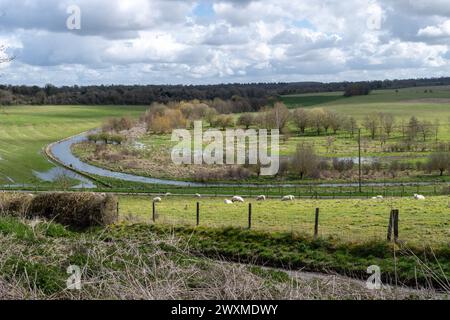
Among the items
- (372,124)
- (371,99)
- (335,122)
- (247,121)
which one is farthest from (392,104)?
(247,121)

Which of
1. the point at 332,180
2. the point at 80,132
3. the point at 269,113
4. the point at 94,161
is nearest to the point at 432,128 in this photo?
the point at 269,113

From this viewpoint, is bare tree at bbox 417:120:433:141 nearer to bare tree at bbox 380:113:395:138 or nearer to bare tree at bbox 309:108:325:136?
bare tree at bbox 380:113:395:138

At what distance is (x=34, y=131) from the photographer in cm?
12388

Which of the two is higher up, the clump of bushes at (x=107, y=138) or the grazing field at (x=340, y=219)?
the grazing field at (x=340, y=219)

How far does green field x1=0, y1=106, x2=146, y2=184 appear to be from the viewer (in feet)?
248

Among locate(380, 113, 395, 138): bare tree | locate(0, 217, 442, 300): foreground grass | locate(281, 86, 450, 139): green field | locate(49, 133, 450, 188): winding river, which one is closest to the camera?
locate(0, 217, 442, 300): foreground grass

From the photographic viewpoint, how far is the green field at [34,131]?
75625 mm

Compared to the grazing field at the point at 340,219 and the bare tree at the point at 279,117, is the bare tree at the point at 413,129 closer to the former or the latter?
the bare tree at the point at 279,117

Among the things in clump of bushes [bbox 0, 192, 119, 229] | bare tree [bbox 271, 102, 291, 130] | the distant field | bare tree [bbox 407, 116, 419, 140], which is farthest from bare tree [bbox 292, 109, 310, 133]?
clump of bushes [bbox 0, 192, 119, 229]

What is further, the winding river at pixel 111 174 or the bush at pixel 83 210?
the winding river at pixel 111 174

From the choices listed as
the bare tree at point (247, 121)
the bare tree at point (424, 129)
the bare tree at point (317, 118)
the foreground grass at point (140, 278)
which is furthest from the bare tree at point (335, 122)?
the foreground grass at point (140, 278)

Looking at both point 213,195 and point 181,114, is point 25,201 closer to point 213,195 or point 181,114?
→ point 213,195

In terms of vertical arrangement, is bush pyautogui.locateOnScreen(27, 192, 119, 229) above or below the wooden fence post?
below
